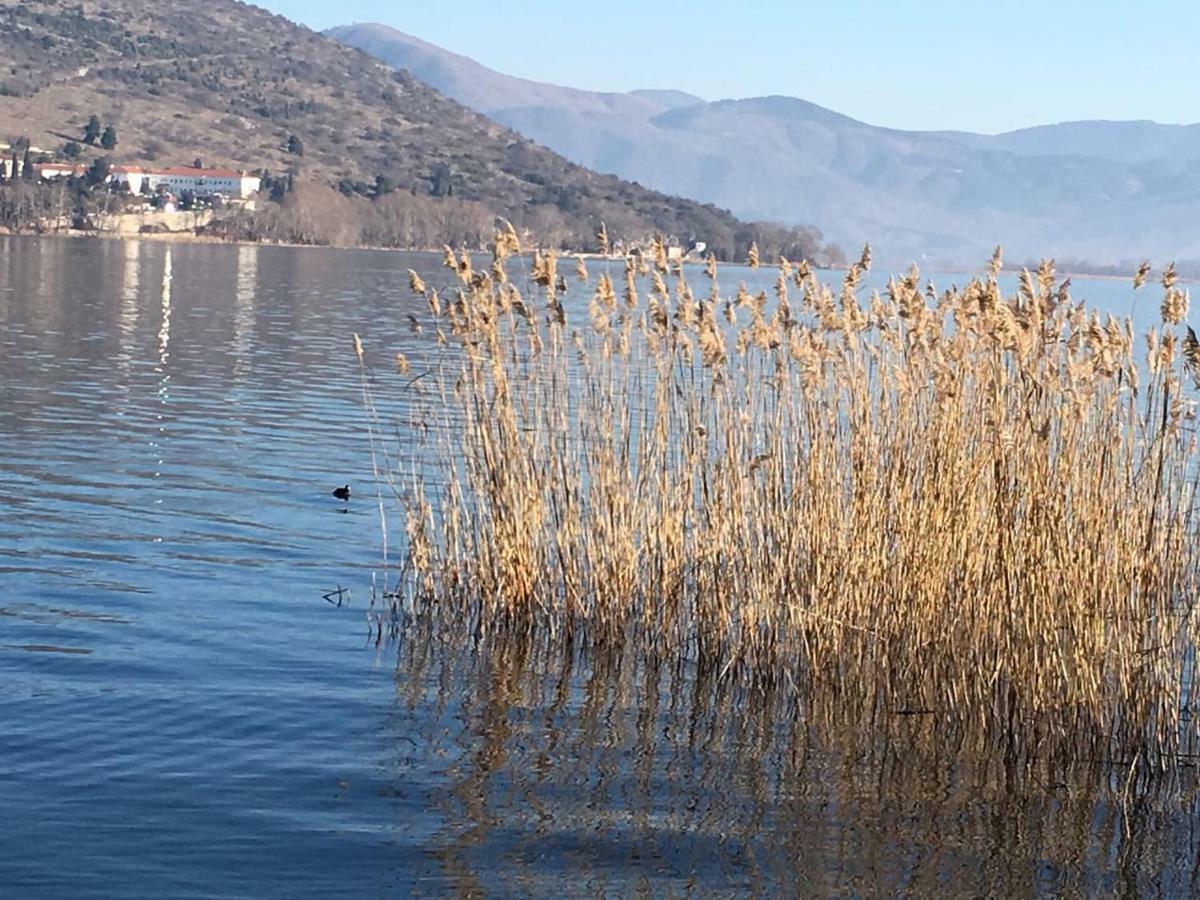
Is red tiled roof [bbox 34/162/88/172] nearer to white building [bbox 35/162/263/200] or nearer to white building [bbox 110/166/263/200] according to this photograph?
white building [bbox 35/162/263/200]

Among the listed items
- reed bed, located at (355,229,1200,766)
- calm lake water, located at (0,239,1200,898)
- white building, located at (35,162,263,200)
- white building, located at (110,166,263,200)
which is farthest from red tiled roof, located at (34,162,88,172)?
reed bed, located at (355,229,1200,766)

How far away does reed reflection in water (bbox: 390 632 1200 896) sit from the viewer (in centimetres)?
792

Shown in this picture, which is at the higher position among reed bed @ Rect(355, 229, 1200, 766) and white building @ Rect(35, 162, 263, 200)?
white building @ Rect(35, 162, 263, 200)

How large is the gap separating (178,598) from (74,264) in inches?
2751

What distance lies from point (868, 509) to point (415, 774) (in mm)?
2846

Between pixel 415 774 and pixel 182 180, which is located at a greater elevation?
pixel 182 180

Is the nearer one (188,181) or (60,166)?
(60,166)

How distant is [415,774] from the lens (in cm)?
902

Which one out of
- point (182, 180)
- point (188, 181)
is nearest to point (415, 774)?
point (188, 181)

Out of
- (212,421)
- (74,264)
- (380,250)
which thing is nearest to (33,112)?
(380,250)

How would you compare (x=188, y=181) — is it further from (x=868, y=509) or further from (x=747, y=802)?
(x=747, y=802)

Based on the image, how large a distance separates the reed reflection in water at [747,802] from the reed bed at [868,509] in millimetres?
288

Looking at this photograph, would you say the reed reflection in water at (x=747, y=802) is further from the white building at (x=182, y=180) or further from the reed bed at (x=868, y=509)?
the white building at (x=182, y=180)

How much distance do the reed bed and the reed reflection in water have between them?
288mm
